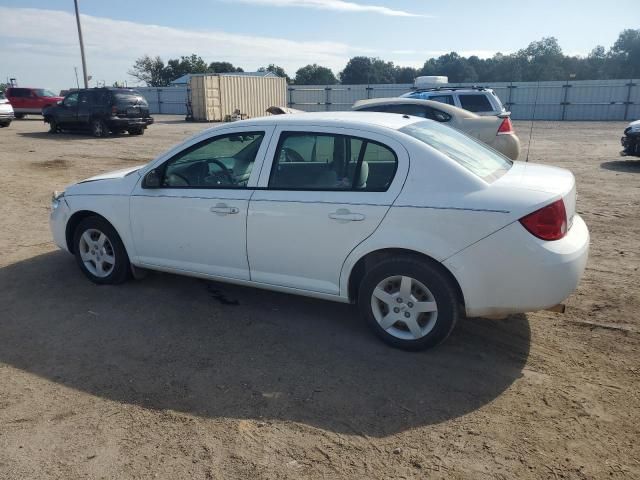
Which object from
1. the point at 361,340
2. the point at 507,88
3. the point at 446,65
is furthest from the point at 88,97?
the point at 446,65

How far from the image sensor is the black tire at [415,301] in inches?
140

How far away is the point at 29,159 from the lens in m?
14.4

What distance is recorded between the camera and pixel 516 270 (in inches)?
131

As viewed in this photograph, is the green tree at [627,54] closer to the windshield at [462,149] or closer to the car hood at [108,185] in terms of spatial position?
the windshield at [462,149]

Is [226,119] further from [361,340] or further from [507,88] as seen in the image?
[361,340]

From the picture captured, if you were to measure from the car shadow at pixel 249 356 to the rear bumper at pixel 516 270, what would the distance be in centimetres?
50

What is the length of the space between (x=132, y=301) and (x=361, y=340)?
7.31 ft

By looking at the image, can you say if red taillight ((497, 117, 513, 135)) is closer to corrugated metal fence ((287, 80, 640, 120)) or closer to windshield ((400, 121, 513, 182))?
windshield ((400, 121, 513, 182))

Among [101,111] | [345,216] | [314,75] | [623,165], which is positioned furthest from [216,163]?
[314,75]

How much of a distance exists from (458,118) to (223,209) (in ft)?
20.5

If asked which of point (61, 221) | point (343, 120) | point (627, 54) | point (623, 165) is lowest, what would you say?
point (623, 165)

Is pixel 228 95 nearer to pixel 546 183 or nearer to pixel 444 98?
pixel 444 98

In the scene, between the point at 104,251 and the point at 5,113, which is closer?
the point at 104,251

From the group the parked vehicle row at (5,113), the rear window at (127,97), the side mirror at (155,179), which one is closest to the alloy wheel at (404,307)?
the side mirror at (155,179)
